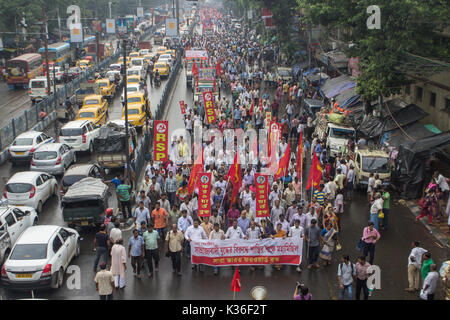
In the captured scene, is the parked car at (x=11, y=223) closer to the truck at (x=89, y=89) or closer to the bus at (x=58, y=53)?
the truck at (x=89, y=89)

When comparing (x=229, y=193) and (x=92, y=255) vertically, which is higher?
(x=229, y=193)

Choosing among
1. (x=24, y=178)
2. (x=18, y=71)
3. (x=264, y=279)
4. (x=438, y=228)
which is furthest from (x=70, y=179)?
(x=18, y=71)

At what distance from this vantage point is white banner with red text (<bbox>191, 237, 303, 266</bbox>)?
1319 cm

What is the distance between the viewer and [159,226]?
47.4ft

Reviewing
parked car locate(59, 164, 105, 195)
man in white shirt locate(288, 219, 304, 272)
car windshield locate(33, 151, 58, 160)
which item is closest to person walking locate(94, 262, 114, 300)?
man in white shirt locate(288, 219, 304, 272)

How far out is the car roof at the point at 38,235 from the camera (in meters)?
12.9

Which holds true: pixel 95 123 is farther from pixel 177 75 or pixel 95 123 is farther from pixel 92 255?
pixel 177 75

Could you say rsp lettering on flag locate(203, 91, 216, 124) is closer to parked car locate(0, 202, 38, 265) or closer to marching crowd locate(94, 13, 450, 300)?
marching crowd locate(94, 13, 450, 300)

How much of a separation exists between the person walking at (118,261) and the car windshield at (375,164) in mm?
10924

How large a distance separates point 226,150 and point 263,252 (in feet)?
27.2

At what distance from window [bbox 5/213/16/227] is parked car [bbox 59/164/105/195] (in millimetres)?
2974
